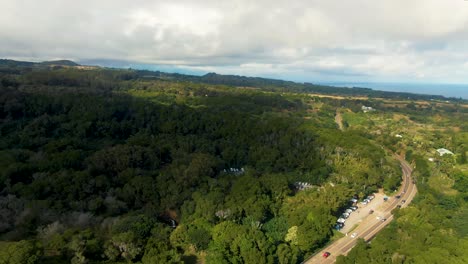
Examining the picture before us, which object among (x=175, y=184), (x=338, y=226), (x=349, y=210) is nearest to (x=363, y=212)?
(x=349, y=210)

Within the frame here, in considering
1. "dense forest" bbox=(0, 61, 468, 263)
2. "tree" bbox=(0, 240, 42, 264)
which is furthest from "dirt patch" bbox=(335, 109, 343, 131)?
"tree" bbox=(0, 240, 42, 264)

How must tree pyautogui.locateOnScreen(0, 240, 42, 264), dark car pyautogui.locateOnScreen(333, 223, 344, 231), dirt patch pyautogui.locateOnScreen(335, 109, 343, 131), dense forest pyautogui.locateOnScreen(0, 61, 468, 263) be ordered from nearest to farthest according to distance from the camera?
tree pyautogui.locateOnScreen(0, 240, 42, 264) < dense forest pyautogui.locateOnScreen(0, 61, 468, 263) < dark car pyautogui.locateOnScreen(333, 223, 344, 231) < dirt patch pyautogui.locateOnScreen(335, 109, 343, 131)

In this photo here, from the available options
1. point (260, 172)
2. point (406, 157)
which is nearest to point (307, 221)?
point (260, 172)

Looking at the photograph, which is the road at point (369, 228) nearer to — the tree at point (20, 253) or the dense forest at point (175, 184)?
the dense forest at point (175, 184)

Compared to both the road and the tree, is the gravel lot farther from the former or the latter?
the tree

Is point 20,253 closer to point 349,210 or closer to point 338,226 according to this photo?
point 338,226

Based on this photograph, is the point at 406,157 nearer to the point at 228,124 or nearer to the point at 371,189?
the point at 371,189

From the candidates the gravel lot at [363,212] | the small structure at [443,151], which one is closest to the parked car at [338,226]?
the gravel lot at [363,212]
